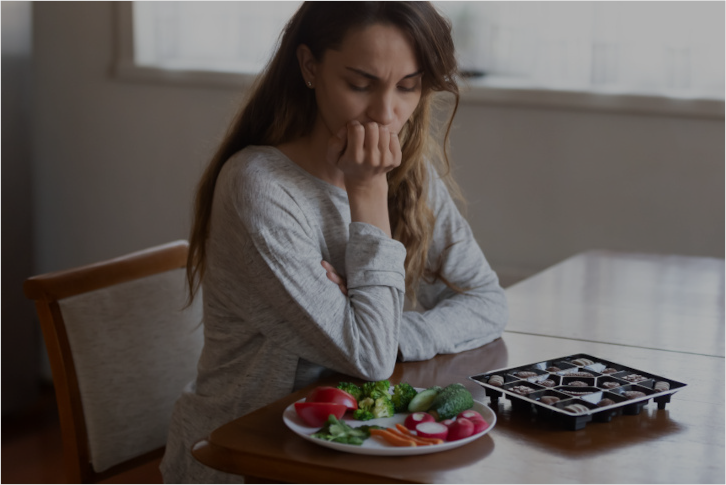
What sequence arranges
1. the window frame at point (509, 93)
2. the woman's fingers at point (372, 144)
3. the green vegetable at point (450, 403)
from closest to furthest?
the green vegetable at point (450, 403), the woman's fingers at point (372, 144), the window frame at point (509, 93)

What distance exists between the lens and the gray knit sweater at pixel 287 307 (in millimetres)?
1261

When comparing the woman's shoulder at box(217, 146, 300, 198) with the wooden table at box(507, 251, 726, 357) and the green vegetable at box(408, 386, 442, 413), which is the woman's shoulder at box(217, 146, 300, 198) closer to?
the green vegetable at box(408, 386, 442, 413)

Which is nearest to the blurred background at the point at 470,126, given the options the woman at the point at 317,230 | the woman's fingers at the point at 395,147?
the woman at the point at 317,230

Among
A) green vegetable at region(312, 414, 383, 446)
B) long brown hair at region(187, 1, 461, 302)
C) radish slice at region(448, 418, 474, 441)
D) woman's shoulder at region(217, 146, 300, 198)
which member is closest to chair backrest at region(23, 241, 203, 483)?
long brown hair at region(187, 1, 461, 302)

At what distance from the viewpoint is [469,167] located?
114 inches

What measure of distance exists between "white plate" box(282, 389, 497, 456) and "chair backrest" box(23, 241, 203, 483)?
0.66 meters

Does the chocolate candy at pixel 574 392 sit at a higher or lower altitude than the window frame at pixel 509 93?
lower

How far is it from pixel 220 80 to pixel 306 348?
6.59ft

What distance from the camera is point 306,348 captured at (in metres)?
1.28

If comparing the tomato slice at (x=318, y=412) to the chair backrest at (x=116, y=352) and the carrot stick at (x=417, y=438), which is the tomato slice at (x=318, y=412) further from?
the chair backrest at (x=116, y=352)

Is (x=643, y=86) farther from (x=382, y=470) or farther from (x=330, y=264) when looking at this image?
(x=382, y=470)

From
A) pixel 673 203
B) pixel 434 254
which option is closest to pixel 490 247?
pixel 673 203

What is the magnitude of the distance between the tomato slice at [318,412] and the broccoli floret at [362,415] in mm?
20

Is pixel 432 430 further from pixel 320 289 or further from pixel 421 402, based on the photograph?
pixel 320 289
